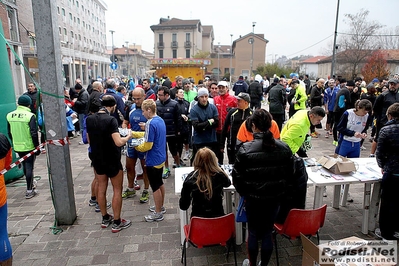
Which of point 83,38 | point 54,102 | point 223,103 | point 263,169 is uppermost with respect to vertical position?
point 83,38

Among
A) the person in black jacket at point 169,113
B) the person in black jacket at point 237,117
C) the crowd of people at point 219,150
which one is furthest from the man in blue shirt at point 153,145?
the person in black jacket at point 169,113

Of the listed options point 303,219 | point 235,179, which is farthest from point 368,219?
point 235,179

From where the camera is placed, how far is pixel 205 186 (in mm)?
2725

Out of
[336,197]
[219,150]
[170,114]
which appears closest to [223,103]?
[219,150]

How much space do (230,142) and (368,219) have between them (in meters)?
A: 2.38

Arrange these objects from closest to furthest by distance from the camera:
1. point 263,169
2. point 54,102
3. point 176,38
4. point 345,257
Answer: point 345,257, point 263,169, point 54,102, point 176,38

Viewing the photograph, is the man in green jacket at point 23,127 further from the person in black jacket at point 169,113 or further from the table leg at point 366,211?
the table leg at point 366,211

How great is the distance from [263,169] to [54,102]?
2.90m

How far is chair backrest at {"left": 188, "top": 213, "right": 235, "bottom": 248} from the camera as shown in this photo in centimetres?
265

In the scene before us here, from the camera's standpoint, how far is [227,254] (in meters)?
3.13

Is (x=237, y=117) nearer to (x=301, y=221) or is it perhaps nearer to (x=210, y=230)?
(x=301, y=221)

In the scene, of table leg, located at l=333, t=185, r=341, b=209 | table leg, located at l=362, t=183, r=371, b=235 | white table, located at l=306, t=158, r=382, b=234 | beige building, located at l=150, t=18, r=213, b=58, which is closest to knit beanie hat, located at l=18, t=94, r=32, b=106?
white table, located at l=306, t=158, r=382, b=234

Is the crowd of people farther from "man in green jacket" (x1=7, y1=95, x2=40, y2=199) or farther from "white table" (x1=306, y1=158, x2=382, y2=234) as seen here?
"white table" (x1=306, y1=158, x2=382, y2=234)

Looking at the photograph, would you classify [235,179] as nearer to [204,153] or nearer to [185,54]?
[204,153]
